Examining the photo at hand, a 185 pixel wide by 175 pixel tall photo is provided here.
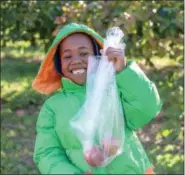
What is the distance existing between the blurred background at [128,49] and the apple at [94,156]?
237cm

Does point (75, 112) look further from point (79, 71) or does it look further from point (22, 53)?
point (22, 53)

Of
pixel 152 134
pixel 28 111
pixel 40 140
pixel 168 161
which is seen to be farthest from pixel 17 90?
pixel 40 140

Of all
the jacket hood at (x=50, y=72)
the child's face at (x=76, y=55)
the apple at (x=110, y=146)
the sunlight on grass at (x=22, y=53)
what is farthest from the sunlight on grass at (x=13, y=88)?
the apple at (x=110, y=146)

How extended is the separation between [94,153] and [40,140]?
27 centimetres

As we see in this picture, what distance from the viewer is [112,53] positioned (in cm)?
261

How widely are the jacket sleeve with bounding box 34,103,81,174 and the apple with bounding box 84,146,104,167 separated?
83mm

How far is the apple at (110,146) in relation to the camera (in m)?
2.53

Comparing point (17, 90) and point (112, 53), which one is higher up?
point (112, 53)

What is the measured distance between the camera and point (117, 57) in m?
2.62

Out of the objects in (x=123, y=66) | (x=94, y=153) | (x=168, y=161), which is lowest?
Result: (x=168, y=161)

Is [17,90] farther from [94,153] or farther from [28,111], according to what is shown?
[94,153]

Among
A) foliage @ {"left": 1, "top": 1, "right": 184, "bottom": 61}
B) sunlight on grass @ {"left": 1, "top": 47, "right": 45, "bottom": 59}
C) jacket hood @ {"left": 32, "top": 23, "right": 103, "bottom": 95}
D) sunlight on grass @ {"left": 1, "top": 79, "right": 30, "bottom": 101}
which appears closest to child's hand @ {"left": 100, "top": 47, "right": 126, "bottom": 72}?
jacket hood @ {"left": 32, "top": 23, "right": 103, "bottom": 95}

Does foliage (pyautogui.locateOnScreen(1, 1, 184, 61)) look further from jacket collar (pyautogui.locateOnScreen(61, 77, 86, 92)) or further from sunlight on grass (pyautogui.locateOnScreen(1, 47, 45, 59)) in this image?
sunlight on grass (pyautogui.locateOnScreen(1, 47, 45, 59))

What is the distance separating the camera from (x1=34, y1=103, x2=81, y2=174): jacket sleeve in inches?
101
